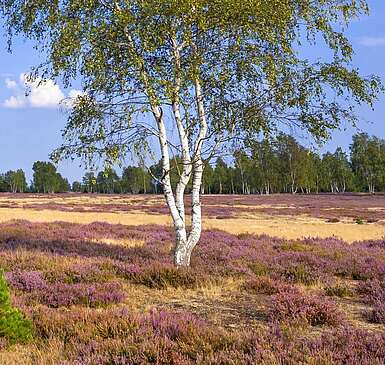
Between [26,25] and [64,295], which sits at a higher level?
[26,25]

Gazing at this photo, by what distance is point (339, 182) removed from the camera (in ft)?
410

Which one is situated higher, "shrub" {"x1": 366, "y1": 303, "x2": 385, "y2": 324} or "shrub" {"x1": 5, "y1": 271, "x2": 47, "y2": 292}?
"shrub" {"x1": 5, "y1": 271, "x2": 47, "y2": 292}

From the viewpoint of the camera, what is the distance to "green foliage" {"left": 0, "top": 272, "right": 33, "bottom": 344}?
6.43 m

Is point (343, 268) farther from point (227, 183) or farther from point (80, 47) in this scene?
point (227, 183)

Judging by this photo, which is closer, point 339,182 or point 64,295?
point 64,295

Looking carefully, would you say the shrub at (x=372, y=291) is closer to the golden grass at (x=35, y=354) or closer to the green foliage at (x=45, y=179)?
the golden grass at (x=35, y=354)

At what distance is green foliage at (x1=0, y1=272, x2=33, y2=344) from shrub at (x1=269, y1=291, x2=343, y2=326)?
3.59 meters

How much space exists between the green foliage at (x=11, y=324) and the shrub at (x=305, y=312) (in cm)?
359

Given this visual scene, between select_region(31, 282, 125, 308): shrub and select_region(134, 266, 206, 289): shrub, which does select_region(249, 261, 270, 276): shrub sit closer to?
select_region(134, 266, 206, 289): shrub

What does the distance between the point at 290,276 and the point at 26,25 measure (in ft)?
33.1

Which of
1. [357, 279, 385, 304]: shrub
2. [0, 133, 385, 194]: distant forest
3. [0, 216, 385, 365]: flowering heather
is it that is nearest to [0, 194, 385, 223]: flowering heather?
[0, 133, 385, 194]: distant forest

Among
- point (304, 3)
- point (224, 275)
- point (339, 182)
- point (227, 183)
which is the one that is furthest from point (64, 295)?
point (227, 183)

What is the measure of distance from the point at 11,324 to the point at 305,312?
14.3ft

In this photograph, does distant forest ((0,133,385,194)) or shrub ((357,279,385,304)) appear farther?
distant forest ((0,133,385,194))
